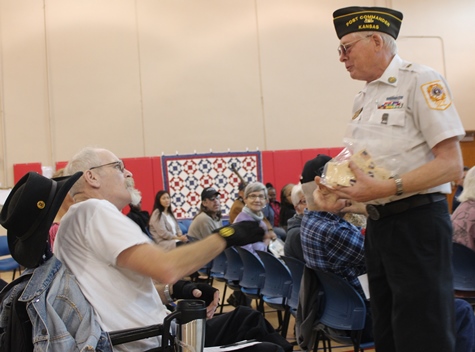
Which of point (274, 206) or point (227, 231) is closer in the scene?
point (227, 231)

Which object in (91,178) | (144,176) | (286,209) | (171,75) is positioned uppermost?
(171,75)

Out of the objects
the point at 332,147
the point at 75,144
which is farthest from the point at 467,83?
the point at 75,144

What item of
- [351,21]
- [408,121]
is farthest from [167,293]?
[351,21]

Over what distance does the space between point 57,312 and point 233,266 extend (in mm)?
3442

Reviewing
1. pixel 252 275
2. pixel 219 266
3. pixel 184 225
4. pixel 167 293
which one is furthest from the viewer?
pixel 184 225

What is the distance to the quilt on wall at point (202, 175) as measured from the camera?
396 inches

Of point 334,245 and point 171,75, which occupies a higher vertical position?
point 171,75

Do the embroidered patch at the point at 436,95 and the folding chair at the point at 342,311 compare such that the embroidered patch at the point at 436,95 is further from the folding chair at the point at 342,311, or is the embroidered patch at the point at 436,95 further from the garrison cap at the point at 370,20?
the folding chair at the point at 342,311

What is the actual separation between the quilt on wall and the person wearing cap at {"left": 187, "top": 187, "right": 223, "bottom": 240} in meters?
2.95

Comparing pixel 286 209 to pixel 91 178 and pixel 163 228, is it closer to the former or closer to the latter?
pixel 163 228

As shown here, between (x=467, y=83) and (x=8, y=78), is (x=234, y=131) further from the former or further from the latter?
(x=467, y=83)

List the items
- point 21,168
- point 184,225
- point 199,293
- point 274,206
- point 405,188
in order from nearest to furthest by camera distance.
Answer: point 405,188, point 199,293, point 274,206, point 184,225, point 21,168

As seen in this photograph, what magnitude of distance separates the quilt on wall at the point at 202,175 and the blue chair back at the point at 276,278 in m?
6.10

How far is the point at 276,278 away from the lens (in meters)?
3.92
